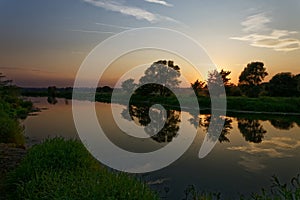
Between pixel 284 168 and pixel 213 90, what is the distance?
4099 cm

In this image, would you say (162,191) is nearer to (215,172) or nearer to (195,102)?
(215,172)

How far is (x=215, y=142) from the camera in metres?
15.2

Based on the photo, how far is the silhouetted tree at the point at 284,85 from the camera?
44.2 metres

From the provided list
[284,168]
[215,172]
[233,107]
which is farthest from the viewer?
[233,107]

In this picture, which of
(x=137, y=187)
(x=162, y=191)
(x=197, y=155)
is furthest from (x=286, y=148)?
(x=137, y=187)

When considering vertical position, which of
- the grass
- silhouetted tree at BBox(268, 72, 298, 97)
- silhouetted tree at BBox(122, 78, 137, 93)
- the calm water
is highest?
silhouetted tree at BBox(268, 72, 298, 97)

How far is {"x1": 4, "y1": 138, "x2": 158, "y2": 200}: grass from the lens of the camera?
4000 mm

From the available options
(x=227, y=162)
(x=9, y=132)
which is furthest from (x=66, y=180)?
(x=227, y=162)

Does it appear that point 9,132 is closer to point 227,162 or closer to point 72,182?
point 72,182

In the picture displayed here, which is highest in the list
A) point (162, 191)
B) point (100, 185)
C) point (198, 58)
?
point (198, 58)

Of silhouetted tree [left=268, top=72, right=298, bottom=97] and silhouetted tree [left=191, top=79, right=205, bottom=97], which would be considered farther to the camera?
silhouetted tree [left=191, top=79, right=205, bottom=97]

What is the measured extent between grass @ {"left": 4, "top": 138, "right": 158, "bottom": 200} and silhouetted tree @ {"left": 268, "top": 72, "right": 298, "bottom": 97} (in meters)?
43.3

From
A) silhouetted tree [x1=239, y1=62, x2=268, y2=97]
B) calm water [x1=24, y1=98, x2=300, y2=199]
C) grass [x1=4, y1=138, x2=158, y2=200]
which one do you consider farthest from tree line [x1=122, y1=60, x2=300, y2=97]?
grass [x1=4, y1=138, x2=158, y2=200]

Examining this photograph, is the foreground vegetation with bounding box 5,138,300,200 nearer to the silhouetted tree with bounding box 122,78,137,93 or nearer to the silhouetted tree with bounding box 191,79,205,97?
the silhouetted tree with bounding box 191,79,205,97
